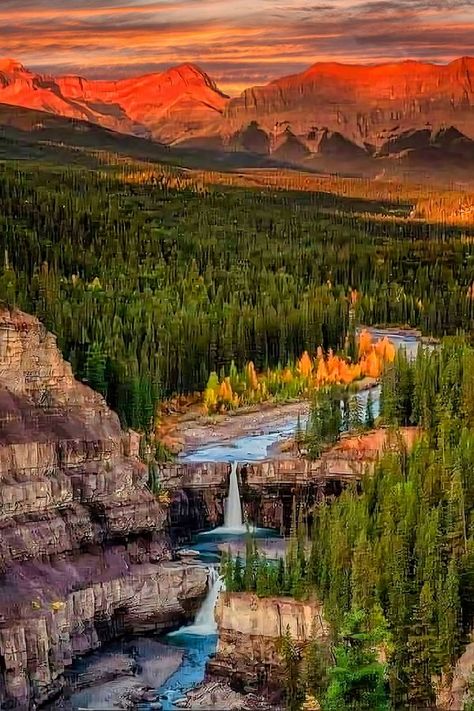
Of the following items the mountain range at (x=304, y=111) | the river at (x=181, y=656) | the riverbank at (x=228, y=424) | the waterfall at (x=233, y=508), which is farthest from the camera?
the mountain range at (x=304, y=111)

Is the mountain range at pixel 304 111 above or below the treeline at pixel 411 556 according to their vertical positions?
above

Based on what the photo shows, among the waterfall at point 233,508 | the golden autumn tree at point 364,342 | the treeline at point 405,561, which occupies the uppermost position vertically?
the treeline at point 405,561

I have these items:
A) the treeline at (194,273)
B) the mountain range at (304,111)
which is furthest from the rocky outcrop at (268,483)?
the mountain range at (304,111)

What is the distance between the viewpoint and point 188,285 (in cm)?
2975

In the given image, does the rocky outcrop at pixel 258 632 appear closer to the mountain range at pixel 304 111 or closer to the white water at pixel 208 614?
the white water at pixel 208 614

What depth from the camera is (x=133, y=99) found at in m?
40.0

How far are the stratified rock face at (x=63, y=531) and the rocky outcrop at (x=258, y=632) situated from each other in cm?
127

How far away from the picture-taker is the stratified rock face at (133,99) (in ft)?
122

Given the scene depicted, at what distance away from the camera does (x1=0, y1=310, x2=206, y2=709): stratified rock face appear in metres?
14.2

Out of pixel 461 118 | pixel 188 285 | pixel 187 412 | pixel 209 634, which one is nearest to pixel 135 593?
pixel 209 634

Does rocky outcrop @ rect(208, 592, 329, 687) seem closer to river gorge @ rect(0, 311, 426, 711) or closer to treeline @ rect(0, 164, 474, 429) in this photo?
river gorge @ rect(0, 311, 426, 711)

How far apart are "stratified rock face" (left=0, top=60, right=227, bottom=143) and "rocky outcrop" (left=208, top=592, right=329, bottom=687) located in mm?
21928

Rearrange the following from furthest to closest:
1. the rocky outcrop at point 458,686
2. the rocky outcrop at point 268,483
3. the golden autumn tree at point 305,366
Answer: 1. the golden autumn tree at point 305,366
2. the rocky outcrop at point 268,483
3. the rocky outcrop at point 458,686

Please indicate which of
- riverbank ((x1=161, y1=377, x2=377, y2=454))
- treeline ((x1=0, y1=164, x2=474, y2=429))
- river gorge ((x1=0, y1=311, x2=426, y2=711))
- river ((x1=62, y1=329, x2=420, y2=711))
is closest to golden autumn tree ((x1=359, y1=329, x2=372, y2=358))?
treeline ((x1=0, y1=164, x2=474, y2=429))
